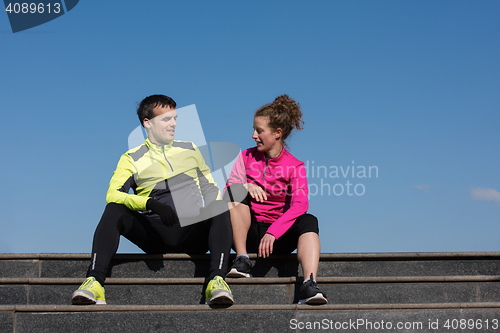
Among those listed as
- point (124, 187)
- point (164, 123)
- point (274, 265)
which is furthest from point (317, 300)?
point (164, 123)

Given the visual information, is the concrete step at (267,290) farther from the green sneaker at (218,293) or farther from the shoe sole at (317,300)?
the shoe sole at (317,300)

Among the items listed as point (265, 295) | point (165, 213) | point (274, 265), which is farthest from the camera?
point (274, 265)

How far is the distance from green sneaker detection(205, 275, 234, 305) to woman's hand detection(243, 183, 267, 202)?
2.27ft

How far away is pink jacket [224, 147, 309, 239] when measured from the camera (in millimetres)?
3709

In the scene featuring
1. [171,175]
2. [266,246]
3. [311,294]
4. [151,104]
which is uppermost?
[151,104]

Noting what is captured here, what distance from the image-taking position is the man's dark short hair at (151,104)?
3967 mm

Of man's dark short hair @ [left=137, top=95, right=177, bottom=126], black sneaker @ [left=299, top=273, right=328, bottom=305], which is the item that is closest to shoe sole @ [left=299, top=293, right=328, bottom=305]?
black sneaker @ [left=299, top=273, right=328, bottom=305]

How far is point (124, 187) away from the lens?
3.57 meters

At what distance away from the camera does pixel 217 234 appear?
3.30 m

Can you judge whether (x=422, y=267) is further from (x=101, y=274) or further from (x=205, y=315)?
(x=101, y=274)

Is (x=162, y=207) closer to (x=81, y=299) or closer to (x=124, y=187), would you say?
(x=124, y=187)

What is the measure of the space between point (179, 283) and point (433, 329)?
162 centimetres

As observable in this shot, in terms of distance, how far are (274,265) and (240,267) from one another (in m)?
0.43

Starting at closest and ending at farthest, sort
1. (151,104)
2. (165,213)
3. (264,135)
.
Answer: (165,213), (264,135), (151,104)
